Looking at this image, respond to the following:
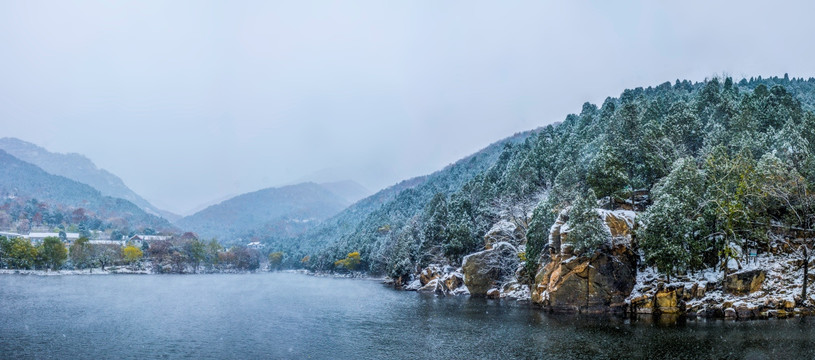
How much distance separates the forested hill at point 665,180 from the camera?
44125 millimetres

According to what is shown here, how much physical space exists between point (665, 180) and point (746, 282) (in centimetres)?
1286

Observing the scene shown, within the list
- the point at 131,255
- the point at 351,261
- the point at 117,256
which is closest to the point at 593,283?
the point at 351,261

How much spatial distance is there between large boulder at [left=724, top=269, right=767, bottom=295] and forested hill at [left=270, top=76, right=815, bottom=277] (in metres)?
3.15

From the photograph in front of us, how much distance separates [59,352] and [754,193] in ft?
196

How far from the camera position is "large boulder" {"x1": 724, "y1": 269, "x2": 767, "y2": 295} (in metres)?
42.2

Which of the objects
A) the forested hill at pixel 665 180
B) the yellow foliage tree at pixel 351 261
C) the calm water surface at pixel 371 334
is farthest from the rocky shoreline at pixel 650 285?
the yellow foliage tree at pixel 351 261

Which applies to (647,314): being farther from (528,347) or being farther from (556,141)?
(556,141)

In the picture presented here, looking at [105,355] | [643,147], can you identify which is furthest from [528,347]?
[643,147]

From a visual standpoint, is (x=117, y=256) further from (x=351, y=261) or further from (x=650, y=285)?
(x=650, y=285)

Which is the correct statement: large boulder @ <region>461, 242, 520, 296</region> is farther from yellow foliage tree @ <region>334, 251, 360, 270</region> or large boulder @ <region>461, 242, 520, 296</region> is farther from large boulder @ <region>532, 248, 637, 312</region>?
yellow foliage tree @ <region>334, 251, 360, 270</region>

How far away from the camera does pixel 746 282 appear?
4238 cm

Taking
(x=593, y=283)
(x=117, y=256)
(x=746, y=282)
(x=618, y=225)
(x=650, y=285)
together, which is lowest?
(x=117, y=256)

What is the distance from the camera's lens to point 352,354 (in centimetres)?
2952

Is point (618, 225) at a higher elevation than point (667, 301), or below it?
higher
